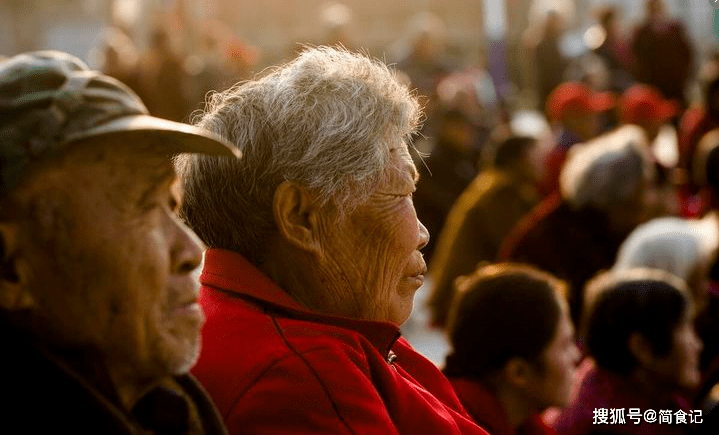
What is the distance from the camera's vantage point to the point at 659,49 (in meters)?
12.6

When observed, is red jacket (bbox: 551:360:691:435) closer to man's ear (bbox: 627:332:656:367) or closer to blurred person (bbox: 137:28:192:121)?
man's ear (bbox: 627:332:656:367)

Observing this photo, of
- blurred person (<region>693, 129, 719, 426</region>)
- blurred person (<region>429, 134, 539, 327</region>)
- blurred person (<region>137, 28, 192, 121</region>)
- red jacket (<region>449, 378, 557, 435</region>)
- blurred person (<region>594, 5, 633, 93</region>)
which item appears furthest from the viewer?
blurred person (<region>594, 5, 633, 93</region>)

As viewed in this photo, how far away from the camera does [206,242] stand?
2326 mm

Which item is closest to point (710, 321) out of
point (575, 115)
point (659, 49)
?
point (575, 115)

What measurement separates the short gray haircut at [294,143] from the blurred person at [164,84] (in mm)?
8301

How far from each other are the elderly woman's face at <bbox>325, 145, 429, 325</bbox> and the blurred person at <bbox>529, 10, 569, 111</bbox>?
11366 millimetres

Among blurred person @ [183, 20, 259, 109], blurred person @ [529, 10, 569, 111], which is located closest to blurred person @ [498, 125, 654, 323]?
blurred person @ [183, 20, 259, 109]

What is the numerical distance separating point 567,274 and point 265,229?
347cm

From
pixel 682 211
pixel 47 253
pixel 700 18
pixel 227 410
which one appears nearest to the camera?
pixel 47 253

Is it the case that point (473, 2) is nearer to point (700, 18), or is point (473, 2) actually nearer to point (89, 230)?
point (700, 18)

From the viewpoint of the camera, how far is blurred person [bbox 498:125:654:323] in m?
5.54

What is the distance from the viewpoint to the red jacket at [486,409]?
10.1 feet

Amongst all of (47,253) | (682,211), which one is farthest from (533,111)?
(47,253)

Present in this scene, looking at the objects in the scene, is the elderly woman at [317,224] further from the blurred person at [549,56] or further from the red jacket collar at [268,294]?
the blurred person at [549,56]
